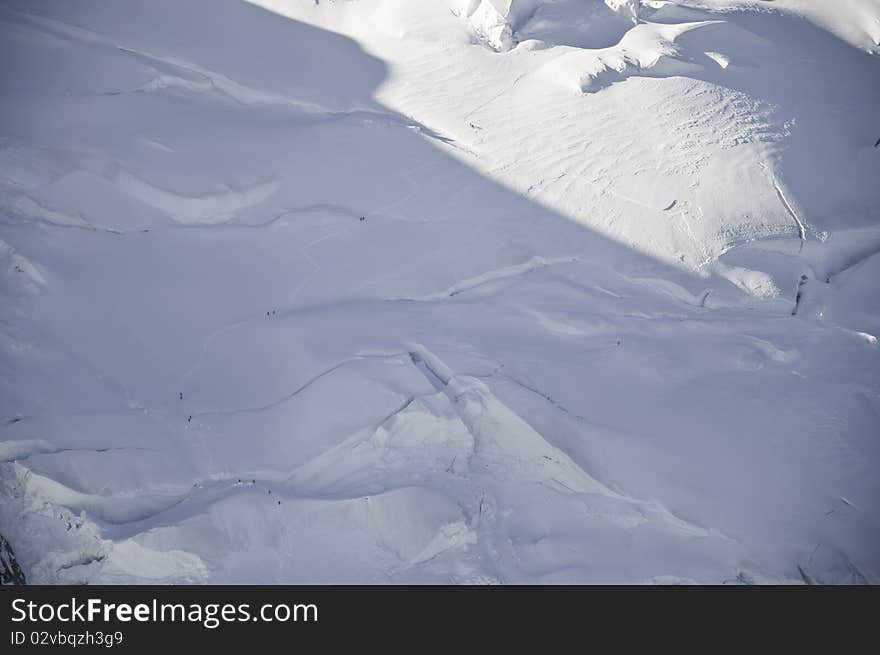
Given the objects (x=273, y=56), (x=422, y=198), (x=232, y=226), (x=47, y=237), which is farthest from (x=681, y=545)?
(x=273, y=56)

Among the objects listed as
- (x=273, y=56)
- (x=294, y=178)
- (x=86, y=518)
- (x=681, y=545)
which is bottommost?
(x=86, y=518)

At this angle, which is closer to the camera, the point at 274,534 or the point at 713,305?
the point at 274,534

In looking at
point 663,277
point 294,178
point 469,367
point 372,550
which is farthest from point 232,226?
point 663,277

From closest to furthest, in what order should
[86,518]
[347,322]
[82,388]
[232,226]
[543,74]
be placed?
[86,518] → [82,388] → [347,322] → [232,226] → [543,74]

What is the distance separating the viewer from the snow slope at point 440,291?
483 cm

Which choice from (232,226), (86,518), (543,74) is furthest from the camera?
(543,74)

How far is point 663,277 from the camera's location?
230 inches

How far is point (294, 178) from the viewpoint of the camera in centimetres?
615

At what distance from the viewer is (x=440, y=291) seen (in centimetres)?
573

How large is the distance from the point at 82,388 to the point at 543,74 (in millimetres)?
3908

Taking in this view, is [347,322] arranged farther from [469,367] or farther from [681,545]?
[681,545]

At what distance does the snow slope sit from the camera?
190 inches

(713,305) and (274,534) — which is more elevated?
(713,305)

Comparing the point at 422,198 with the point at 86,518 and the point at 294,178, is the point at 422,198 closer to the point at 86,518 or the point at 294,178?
the point at 294,178
